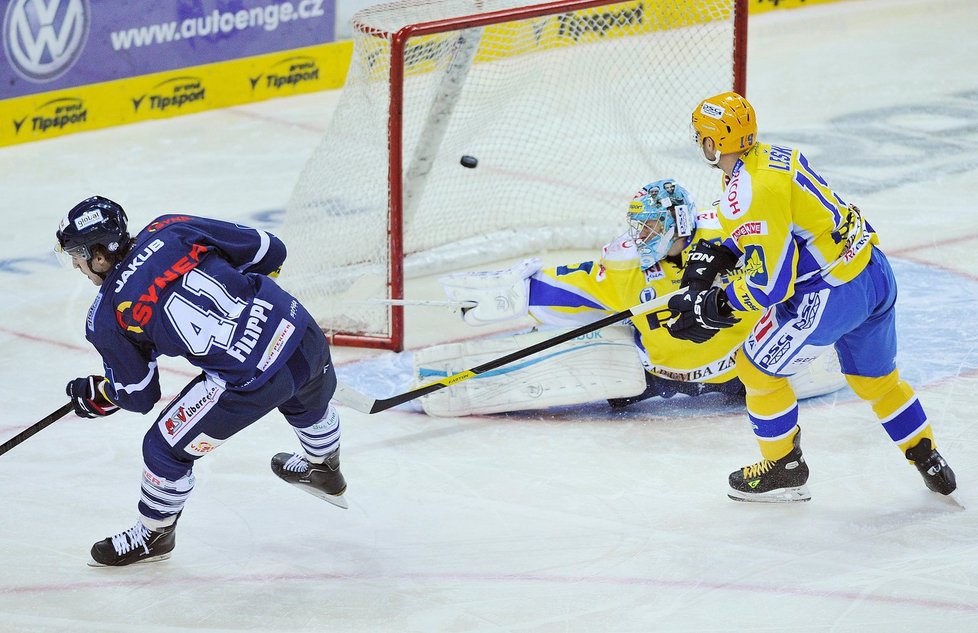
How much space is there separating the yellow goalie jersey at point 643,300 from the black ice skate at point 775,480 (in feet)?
1.71

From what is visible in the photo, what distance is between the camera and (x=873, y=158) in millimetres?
7047

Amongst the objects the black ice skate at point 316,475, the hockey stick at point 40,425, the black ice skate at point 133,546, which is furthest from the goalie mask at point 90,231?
the black ice skate at point 316,475

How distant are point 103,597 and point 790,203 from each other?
188cm

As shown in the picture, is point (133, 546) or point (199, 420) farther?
point (133, 546)

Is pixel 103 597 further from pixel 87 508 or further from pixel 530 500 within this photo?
pixel 530 500

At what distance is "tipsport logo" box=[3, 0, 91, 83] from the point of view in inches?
277

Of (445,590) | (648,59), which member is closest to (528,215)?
(648,59)

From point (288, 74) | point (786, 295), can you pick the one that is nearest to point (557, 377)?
point (786, 295)

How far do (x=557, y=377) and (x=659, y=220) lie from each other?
24.2 inches

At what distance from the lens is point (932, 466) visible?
370 cm

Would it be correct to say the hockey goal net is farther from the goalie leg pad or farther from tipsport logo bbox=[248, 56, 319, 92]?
tipsport logo bbox=[248, 56, 319, 92]

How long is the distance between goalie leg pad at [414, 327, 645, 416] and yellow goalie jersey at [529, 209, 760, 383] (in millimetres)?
61

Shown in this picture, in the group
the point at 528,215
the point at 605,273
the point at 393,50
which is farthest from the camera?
the point at 528,215

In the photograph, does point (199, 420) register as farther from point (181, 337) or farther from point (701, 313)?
point (701, 313)
